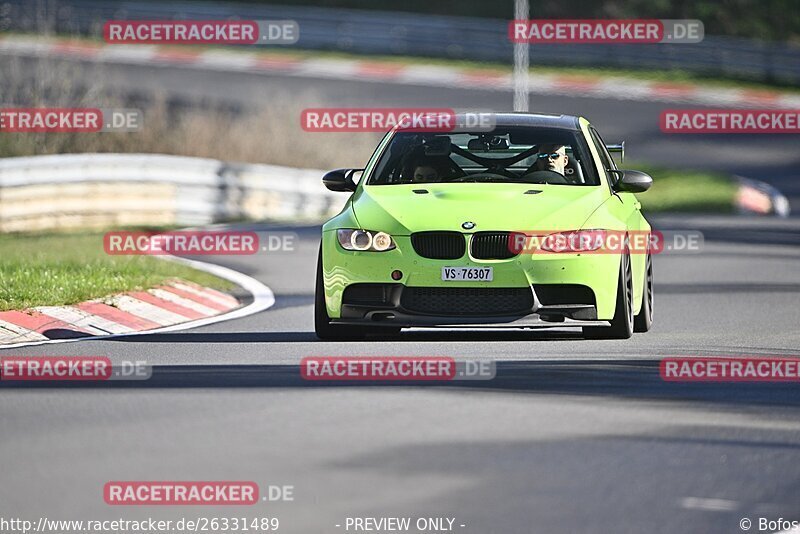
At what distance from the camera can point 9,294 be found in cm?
1405

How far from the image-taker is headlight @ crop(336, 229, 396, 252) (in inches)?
472

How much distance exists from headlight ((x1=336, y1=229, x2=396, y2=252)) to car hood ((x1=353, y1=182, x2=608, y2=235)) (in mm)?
48

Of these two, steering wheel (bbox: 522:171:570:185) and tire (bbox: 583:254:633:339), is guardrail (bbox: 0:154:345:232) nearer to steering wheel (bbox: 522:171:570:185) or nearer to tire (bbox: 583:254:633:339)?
steering wheel (bbox: 522:171:570:185)

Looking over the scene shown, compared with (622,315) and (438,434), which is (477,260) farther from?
(438,434)

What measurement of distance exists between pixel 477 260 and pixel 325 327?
1244mm

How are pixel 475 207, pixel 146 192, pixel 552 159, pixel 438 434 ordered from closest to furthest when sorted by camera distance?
pixel 438 434 < pixel 475 207 < pixel 552 159 < pixel 146 192

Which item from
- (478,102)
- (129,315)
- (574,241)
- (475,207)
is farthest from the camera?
(478,102)

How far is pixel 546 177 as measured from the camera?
13.1 metres

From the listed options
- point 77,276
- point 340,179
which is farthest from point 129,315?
point 340,179

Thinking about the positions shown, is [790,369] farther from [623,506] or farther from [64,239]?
[64,239]

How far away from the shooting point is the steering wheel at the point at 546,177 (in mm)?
13023

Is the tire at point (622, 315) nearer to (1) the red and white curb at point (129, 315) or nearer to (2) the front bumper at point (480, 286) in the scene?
(2) the front bumper at point (480, 286)

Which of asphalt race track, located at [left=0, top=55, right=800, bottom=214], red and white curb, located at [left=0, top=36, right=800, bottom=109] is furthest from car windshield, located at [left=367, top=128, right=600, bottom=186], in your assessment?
red and white curb, located at [left=0, top=36, right=800, bottom=109]

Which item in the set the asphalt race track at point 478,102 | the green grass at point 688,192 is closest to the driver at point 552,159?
the green grass at point 688,192
